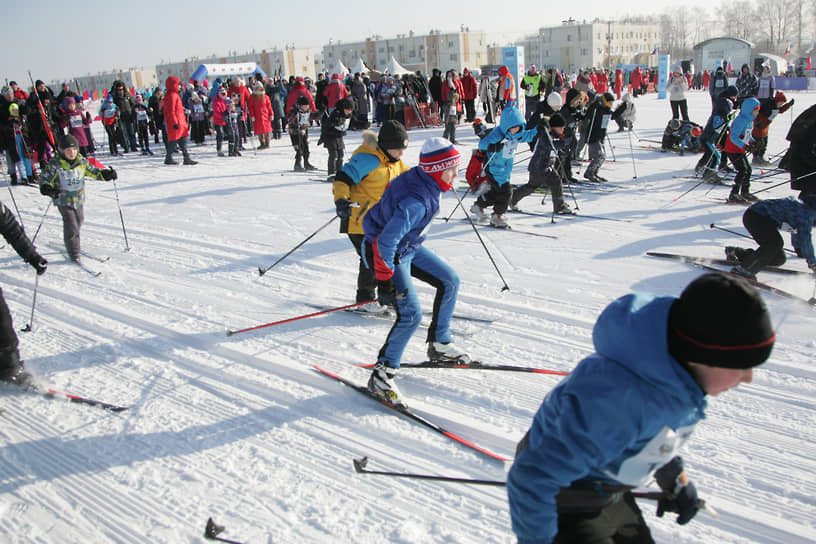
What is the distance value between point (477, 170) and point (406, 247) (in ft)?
15.2

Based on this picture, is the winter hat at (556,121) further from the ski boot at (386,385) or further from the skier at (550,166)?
the ski boot at (386,385)

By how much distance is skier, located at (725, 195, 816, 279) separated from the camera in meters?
4.71

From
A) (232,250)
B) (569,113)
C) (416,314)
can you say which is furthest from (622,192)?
(416,314)

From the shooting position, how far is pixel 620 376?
1.26 meters

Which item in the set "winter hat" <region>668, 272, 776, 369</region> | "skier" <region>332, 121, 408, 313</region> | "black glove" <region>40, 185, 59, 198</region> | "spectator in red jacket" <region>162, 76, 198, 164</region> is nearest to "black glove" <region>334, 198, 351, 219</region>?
"skier" <region>332, 121, 408, 313</region>

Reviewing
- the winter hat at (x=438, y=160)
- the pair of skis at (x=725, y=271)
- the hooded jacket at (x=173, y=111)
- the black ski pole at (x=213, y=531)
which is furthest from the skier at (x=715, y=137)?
the hooded jacket at (x=173, y=111)

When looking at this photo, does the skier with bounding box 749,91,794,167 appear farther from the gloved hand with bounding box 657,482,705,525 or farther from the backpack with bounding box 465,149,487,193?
the gloved hand with bounding box 657,482,705,525

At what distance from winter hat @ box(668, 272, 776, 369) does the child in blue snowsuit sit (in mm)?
5888

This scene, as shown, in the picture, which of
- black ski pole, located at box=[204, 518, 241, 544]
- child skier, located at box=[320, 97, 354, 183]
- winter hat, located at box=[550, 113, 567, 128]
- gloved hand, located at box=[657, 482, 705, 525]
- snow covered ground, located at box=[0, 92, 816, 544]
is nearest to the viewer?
gloved hand, located at box=[657, 482, 705, 525]

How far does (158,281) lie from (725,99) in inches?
373

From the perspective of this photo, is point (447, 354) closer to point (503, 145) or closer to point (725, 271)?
point (725, 271)

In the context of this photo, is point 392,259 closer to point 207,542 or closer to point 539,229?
point 207,542

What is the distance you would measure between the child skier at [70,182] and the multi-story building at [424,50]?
8832 centimetres

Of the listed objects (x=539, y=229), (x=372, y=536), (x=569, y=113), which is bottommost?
(x=372, y=536)
